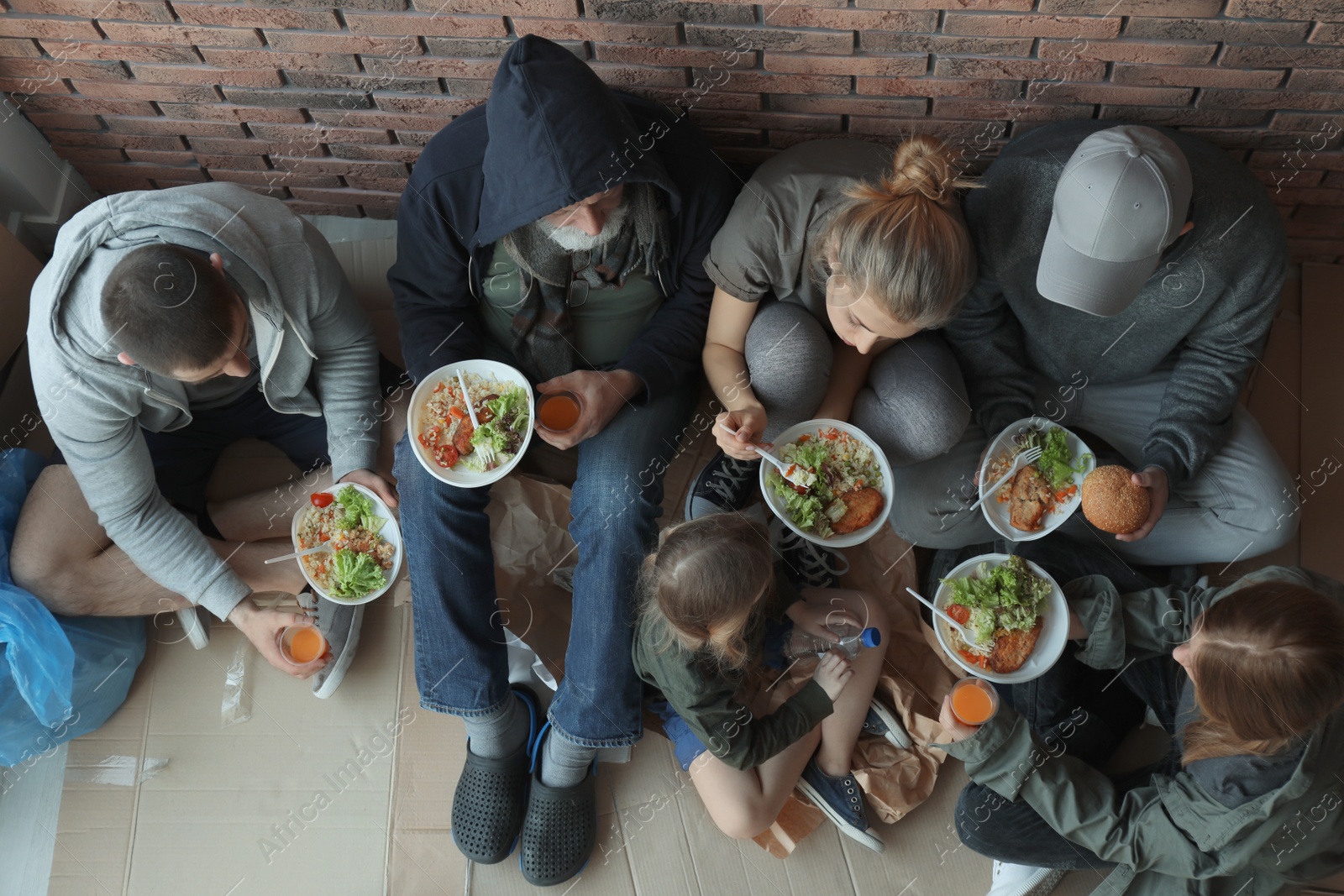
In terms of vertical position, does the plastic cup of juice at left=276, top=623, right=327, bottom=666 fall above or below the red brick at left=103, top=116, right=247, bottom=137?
below

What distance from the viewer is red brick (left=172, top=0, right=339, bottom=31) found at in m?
2.11

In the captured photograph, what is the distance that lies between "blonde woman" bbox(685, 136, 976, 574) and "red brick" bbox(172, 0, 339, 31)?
3.50ft

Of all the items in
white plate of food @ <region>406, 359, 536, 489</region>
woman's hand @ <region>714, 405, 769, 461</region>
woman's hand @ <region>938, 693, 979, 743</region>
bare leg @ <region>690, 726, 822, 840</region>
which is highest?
white plate of food @ <region>406, 359, 536, 489</region>

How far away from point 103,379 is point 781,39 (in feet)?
5.40

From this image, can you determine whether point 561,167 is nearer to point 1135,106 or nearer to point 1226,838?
point 1135,106

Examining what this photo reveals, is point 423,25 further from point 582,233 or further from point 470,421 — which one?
point 470,421

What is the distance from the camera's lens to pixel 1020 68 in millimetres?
2088

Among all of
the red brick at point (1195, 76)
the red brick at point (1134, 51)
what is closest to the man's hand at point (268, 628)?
the red brick at point (1134, 51)

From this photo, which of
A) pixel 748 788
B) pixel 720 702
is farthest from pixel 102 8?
pixel 748 788

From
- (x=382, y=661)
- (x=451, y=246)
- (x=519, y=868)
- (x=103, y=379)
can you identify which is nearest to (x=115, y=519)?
(x=103, y=379)

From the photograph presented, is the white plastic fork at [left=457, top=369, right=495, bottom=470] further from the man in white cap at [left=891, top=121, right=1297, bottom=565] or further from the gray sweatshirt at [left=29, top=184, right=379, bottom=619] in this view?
the man in white cap at [left=891, top=121, right=1297, bottom=565]

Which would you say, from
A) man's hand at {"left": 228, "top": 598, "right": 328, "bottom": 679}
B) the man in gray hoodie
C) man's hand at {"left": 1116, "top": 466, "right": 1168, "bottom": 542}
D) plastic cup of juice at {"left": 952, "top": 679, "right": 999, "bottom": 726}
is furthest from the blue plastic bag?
man's hand at {"left": 1116, "top": 466, "right": 1168, "bottom": 542}

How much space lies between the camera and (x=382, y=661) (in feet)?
8.24

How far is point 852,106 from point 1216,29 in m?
0.78
